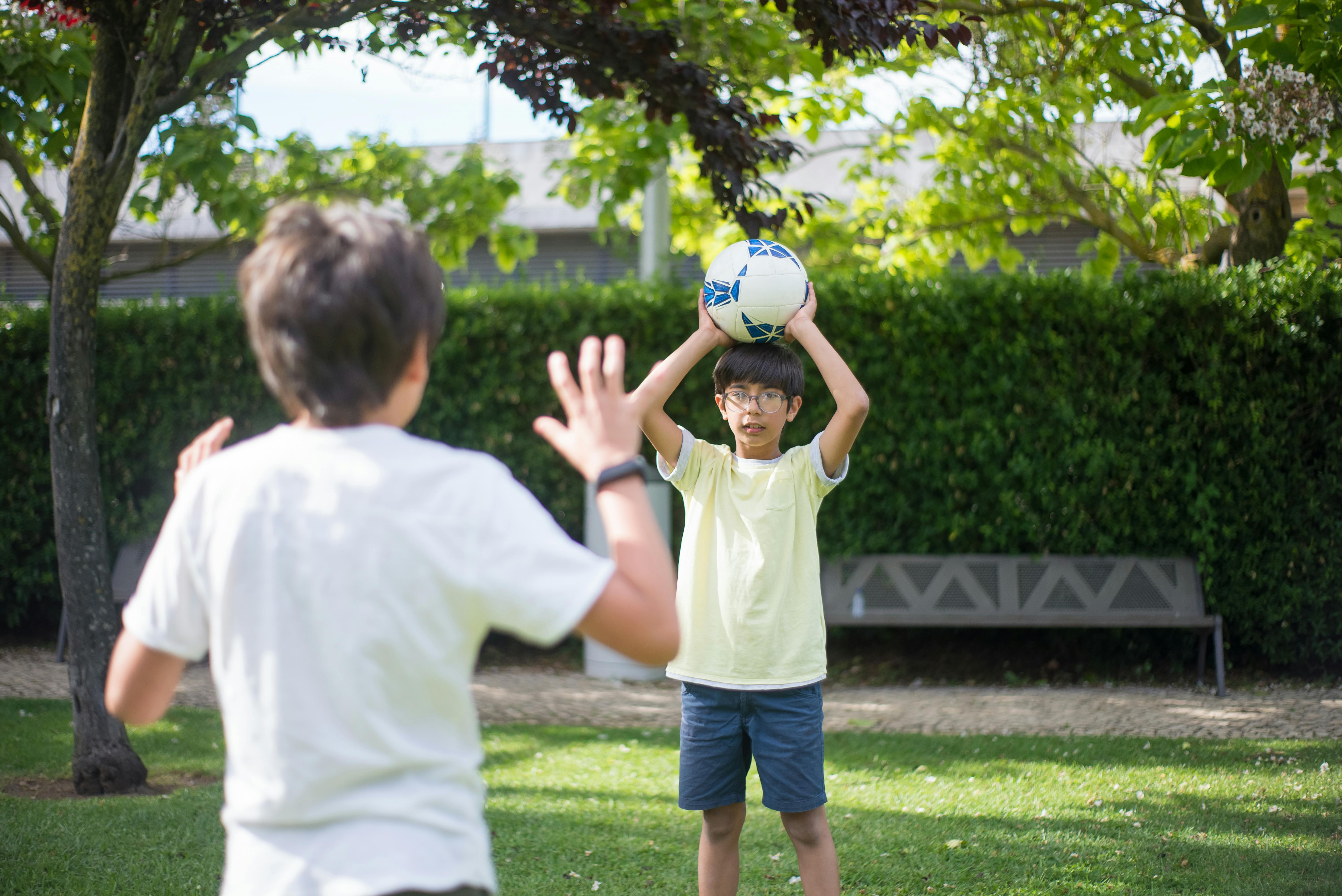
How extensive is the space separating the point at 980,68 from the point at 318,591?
26.8 ft

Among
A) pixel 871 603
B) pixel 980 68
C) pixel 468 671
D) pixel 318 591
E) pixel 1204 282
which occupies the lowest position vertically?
pixel 871 603

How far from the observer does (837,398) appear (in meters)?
3.12

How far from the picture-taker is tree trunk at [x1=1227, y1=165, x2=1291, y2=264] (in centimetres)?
755

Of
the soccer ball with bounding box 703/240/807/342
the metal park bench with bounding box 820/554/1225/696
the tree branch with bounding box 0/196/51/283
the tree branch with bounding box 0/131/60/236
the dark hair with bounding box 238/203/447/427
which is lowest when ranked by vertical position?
the metal park bench with bounding box 820/554/1225/696

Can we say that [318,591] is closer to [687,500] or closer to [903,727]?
[687,500]

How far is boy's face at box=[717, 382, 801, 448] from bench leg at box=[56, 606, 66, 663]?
5.94 m

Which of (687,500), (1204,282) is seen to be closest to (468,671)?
(687,500)

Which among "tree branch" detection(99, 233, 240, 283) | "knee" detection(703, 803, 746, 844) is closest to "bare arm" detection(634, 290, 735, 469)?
"knee" detection(703, 803, 746, 844)

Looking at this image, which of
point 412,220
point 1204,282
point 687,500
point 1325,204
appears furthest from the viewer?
point 412,220

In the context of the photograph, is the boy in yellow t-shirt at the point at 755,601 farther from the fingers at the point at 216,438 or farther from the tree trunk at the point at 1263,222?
the tree trunk at the point at 1263,222

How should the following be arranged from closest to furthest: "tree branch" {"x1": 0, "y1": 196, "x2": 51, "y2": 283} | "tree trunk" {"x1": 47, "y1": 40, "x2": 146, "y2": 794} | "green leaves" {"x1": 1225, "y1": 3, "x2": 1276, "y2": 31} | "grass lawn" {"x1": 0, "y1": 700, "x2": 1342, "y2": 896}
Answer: "grass lawn" {"x1": 0, "y1": 700, "x2": 1342, "y2": 896} < "green leaves" {"x1": 1225, "y1": 3, "x2": 1276, "y2": 31} < "tree trunk" {"x1": 47, "y1": 40, "x2": 146, "y2": 794} < "tree branch" {"x1": 0, "y1": 196, "x2": 51, "y2": 283}

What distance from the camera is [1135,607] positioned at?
7289mm

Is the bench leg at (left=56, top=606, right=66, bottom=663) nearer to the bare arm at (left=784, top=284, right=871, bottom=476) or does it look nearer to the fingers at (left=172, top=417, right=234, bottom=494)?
the bare arm at (left=784, top=284, right=871, bottom=476)

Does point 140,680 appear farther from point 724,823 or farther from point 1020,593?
point 1020,593
